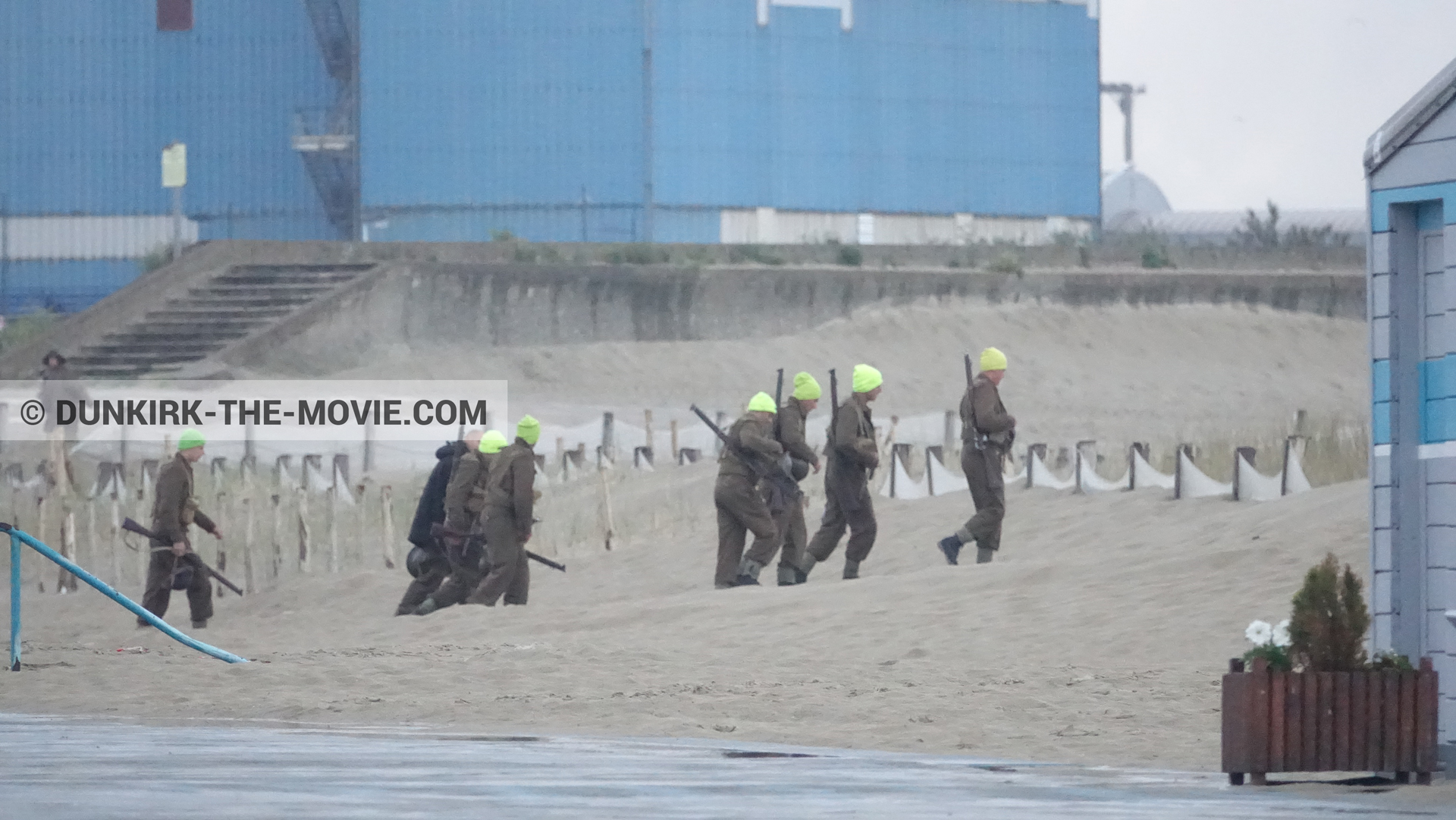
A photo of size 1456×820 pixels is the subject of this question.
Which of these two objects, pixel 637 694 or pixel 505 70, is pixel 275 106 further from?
pixel 637 694

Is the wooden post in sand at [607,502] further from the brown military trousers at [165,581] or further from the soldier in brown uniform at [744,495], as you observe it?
the brown military trousers at [165,581]

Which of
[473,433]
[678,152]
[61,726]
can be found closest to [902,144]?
[678,152]

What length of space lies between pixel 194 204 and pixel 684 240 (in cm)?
1006

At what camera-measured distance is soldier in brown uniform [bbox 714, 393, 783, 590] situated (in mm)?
19469

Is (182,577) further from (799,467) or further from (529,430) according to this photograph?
(799,467)

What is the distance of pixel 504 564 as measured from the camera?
19531 millimetres

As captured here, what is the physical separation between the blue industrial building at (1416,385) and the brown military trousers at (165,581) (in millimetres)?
11527

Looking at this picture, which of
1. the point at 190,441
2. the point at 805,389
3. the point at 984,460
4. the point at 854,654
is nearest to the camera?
the point at 854,654

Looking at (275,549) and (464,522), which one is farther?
(275,549)

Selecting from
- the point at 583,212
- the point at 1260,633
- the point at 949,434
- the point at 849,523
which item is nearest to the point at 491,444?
the point at 849,523

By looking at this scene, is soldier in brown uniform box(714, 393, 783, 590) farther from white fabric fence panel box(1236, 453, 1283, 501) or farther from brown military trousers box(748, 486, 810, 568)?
white fabric fence panel box(1236, 453, 1283, 501)

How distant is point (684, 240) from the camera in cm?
5003

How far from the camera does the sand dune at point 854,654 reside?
511 inches

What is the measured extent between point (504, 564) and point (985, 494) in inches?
142
